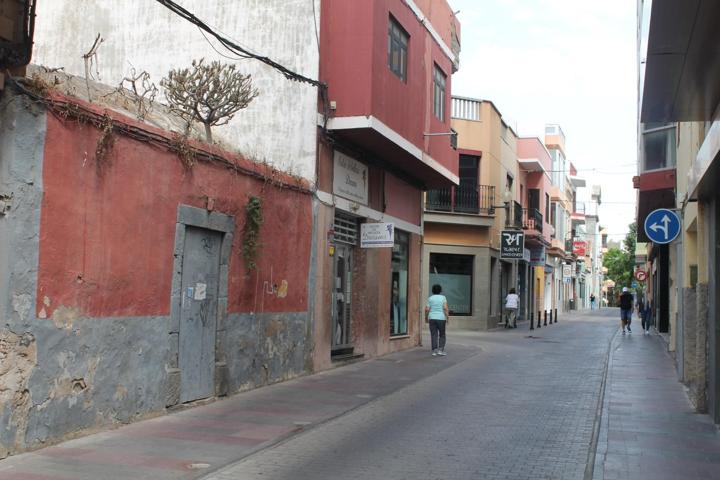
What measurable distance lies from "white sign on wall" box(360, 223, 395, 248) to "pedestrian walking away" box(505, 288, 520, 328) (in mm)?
16158

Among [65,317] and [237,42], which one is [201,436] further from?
[237,42]

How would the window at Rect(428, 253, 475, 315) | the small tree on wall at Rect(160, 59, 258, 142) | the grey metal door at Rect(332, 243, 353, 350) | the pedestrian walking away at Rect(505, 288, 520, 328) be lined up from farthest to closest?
the pedestrian walking away at Rect(505, 288, 520, 328), the window at Rect(428, 253, 475, 315), the grey metal door at Rect(332, 243, 353, 350), the small tree on wall at Rect(160, 59, 258, 142)

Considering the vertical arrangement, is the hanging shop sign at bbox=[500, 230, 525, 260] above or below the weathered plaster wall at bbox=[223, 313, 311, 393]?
above

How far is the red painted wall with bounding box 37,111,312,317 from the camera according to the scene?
24.6 ft

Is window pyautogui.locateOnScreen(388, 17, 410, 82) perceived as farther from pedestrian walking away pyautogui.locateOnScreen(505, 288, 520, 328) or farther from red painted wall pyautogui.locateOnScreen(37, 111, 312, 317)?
pedestrian walking away pyautogui.locateOnScreen(505, 288, 520, 328)

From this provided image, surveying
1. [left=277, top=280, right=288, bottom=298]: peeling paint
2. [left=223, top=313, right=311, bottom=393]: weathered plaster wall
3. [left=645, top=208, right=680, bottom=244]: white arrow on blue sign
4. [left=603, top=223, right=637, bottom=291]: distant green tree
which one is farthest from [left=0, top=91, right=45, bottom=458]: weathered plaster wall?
[left=603, top=223, right=637, bottom=291]: distant green tree

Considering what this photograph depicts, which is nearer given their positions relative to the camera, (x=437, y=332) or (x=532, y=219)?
(x=437, y=332)

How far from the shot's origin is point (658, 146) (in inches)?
800

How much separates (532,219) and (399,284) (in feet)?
64.8

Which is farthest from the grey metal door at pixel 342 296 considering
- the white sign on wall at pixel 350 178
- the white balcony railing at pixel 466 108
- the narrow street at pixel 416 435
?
the white balcony railing at pixel 466 108

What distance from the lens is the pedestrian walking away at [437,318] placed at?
688 inches

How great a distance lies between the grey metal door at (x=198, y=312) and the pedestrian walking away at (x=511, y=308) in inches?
858

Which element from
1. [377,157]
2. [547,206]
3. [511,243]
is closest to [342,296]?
[377,157]

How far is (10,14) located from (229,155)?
4137mm
